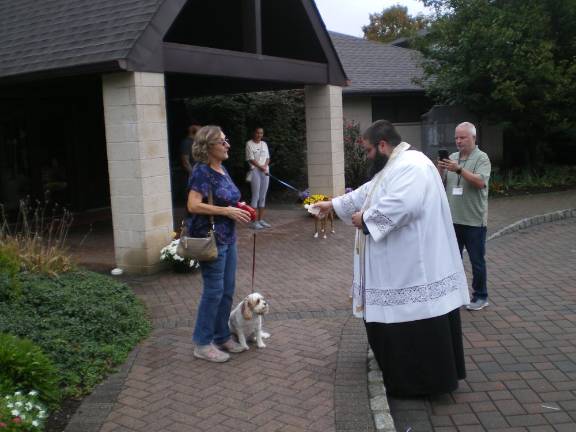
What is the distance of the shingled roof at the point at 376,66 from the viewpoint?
2009cm

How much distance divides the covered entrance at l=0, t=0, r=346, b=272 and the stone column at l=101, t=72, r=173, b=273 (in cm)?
1

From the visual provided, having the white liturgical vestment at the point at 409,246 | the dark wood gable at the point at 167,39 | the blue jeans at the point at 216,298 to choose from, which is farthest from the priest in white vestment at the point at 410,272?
the dark wood gable at the point at 167,39

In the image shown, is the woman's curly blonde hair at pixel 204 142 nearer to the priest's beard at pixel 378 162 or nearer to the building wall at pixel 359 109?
the priest's beard at pixel 378 162

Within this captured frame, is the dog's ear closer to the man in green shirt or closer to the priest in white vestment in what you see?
the priest in white vestment

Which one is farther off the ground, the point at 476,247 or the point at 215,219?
the point at 215,219

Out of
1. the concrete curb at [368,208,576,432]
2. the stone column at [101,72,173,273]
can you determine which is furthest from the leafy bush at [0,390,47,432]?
the stone column at [101,72,173,273]

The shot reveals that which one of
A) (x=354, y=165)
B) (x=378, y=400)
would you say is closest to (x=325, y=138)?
(x=354, y=165)

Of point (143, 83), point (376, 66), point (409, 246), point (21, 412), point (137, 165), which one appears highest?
point (376, 66)

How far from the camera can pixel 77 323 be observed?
5.32 metres

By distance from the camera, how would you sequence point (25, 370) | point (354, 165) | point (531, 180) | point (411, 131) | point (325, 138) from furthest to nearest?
point (411, 131) → point (531, 180) → point (354, 165) → point (325, 138) → point (25, 370)

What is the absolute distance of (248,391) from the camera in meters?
4.39

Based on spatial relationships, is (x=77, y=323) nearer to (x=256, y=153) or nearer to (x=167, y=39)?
(x=256, y=153)

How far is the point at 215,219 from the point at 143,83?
144 inches

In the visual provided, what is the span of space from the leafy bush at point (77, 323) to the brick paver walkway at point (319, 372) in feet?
0.64
